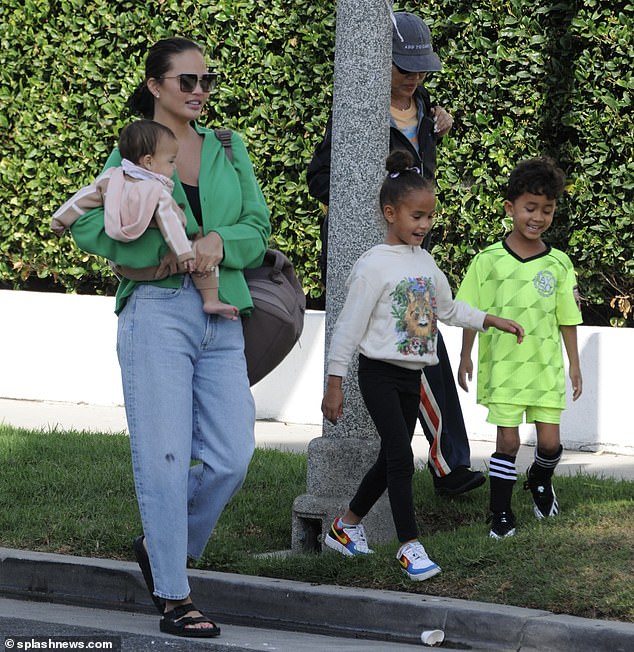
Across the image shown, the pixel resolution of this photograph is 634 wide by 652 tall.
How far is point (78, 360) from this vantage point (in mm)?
10805

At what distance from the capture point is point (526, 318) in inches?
232

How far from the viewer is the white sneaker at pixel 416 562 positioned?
17.0 feet

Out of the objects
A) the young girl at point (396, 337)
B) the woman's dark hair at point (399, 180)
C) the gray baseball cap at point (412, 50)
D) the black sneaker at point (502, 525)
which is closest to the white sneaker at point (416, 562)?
the young girl at point (396, 337)

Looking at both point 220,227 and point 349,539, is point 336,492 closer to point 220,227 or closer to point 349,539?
point 349,539

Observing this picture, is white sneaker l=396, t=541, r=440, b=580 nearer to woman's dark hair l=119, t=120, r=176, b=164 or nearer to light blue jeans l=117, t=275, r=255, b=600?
light blue jeans l=117, t=275, r=255, b=600

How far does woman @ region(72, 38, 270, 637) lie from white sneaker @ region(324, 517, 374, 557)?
0.74 metres

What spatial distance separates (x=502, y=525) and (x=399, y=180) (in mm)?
1463

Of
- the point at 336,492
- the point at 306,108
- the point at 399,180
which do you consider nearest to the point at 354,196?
the point at 399,180

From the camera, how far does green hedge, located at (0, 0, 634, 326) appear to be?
852 cm

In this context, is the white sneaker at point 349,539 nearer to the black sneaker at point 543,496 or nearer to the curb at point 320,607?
the curb at point 320,607

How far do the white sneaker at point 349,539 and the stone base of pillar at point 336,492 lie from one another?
0.53 feet

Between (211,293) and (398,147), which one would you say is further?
(398,147)

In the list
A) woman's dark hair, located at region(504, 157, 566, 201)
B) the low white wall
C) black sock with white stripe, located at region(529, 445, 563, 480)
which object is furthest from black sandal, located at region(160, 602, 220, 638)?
the low white wall

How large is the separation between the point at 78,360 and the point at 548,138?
408 centimetres
